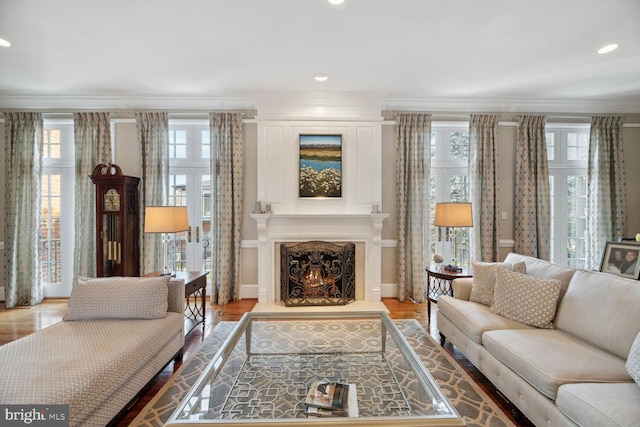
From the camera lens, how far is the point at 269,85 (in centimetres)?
367

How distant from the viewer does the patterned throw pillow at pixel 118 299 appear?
7.11 feet

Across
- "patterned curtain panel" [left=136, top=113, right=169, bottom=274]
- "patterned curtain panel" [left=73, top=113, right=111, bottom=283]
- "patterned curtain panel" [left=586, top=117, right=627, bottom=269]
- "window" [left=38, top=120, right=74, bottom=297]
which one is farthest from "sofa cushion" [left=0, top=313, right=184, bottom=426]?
"patterned curtain panel" [left=586, top=117, right=627, bottom=269]

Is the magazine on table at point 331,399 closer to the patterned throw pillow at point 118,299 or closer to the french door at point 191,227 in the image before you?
the patterned throw pillow at point 118,299

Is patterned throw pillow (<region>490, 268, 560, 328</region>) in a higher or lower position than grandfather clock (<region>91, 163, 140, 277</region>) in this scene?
lower

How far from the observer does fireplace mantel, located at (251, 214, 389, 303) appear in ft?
12.8

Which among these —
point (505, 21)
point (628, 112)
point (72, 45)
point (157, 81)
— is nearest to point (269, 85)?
point (157, 81)

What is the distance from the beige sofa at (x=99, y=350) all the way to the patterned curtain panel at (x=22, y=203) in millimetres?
2706

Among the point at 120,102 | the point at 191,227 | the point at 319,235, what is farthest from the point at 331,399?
the point at 120,102

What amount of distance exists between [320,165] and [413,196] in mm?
1378

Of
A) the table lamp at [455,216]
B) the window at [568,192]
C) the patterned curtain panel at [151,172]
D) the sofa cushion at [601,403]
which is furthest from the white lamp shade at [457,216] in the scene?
the patterned curtain panel at [151,172]

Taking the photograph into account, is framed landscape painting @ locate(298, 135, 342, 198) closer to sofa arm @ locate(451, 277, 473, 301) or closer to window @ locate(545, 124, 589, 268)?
sofa arm @ locate(451, 277, 473, 301)

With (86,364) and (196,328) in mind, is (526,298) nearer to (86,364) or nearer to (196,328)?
(86,364)

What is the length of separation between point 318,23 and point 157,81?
7.46ft

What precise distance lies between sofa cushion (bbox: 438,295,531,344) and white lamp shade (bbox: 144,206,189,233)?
2.79 m
